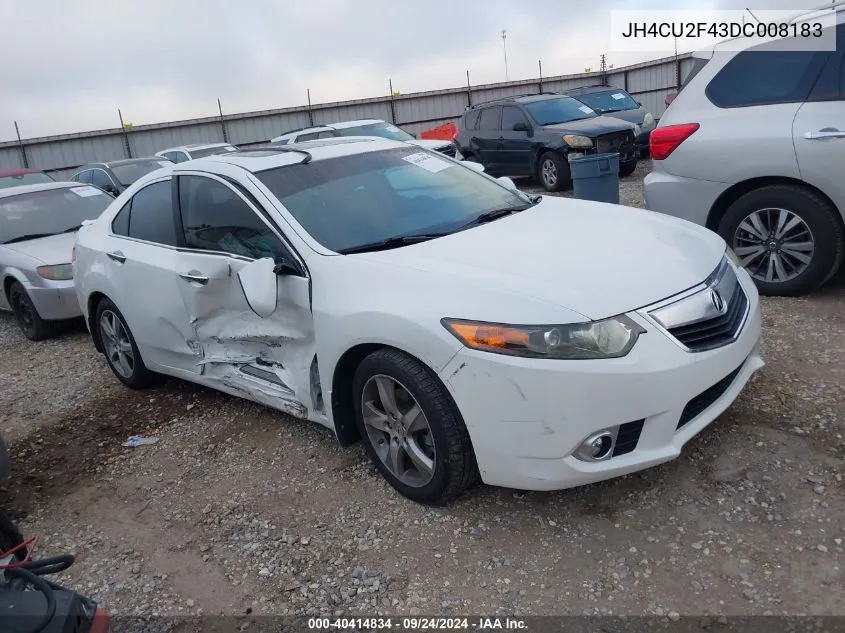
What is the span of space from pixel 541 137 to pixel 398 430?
954 cm

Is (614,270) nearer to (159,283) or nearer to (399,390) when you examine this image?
(399,390)

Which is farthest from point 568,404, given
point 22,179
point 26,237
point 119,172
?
point 22,179

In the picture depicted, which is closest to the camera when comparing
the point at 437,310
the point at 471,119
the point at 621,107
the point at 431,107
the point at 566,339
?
the point at 566,339

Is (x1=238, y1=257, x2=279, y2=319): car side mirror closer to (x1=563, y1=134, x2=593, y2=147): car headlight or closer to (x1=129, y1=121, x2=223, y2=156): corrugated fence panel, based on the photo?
(x1=563, y1=134, x2=593, y2=147): car headlight

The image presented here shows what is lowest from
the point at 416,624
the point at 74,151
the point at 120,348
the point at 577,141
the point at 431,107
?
the point at 416,624

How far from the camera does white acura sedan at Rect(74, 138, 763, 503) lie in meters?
2.59

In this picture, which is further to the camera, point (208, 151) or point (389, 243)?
point (208, 151)

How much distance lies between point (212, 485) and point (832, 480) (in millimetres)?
2923

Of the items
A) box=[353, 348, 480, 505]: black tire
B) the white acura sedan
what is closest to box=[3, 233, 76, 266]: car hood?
the white acura sedan

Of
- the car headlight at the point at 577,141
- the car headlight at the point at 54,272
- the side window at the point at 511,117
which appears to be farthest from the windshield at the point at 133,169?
the car headlight at the point at 577,141

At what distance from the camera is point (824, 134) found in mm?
4430

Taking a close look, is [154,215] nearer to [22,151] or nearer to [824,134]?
[824,134]

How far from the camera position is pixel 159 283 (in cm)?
419

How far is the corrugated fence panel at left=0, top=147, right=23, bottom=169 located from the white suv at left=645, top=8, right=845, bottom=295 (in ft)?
71.4
